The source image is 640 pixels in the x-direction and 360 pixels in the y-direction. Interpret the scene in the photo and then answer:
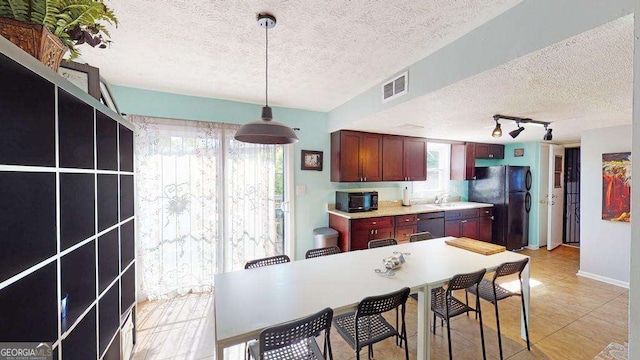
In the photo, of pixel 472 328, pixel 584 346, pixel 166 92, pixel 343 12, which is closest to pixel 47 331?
pixel 343 12

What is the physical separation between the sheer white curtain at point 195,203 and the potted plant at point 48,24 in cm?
206

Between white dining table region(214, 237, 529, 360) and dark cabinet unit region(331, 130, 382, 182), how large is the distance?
1.57 m

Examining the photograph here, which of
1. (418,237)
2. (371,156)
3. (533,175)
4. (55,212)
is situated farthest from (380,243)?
(533,175)

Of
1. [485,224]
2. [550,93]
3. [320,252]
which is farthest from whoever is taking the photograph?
[485,224]

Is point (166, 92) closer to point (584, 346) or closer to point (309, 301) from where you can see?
point (309, 301)

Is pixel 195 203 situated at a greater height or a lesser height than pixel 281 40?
lesser

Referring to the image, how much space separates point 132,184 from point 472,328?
3.45 metres

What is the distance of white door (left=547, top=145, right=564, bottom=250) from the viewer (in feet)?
16.2

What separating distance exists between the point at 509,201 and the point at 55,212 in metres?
5.97

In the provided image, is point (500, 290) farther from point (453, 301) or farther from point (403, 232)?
point (403, 232)

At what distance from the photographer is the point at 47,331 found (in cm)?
91

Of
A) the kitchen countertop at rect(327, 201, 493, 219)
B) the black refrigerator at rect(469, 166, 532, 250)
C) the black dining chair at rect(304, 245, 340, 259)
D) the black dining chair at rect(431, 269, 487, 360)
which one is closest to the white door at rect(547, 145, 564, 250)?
the black refrigerator at rect(469, 166, 532, 250)

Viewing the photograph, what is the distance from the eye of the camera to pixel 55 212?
96 cm

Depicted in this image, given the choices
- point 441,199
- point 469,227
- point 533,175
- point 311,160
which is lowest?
point 469,227
